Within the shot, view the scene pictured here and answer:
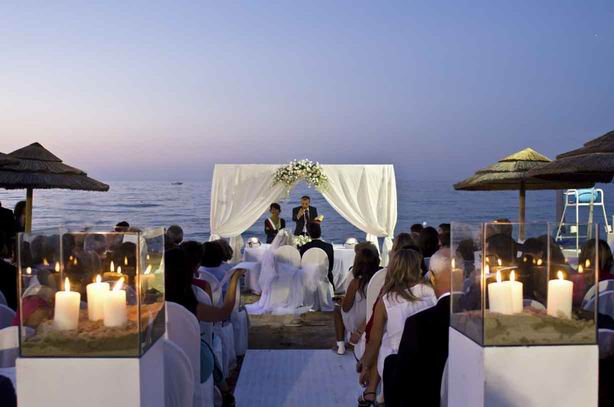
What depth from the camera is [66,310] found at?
2045 millimetres

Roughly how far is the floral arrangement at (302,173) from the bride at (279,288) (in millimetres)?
2564

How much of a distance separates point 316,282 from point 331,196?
2.90 meters

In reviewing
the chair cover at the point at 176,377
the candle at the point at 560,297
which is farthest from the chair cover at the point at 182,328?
the candle at the point at 560,297

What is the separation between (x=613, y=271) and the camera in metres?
4.76

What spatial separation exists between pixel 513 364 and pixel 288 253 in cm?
674

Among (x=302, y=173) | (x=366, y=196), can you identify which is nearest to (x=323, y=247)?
(x=302, y=173)

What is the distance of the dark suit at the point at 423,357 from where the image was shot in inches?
121

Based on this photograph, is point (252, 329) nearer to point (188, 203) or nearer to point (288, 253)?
point (288, 253)

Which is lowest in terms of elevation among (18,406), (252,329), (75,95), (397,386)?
(252,329)

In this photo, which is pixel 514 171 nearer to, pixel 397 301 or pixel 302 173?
pixel 302 173

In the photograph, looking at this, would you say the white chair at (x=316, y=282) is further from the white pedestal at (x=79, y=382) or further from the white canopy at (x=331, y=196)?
the white pedestal at (x=79, y=382)

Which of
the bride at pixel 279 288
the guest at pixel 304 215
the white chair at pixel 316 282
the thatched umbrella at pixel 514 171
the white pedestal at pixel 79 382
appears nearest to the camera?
the white pedestal at pixel 79 382

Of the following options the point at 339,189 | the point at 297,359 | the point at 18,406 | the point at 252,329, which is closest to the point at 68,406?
the point at 18,406

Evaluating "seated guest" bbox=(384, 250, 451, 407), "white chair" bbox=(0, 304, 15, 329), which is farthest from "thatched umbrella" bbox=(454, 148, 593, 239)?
"white chair" bbox=(0, 304, 15, 329)
